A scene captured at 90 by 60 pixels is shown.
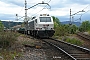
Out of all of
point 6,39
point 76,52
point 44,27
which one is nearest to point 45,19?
point 44,27

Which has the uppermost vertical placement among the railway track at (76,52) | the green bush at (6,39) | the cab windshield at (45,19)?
the cab windshield at (45,19)

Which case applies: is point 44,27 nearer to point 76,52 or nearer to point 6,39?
point 6,39

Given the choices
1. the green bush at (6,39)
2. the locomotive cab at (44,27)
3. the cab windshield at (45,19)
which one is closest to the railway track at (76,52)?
the green bush at (6,39)

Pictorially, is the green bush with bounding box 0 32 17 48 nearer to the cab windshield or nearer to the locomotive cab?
the locomotive cab

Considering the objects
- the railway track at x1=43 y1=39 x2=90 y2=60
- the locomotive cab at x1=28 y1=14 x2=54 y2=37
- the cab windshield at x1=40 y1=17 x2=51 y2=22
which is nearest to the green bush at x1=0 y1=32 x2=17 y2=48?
the railway track at x1=43 y1=39 x2=90 y2=60

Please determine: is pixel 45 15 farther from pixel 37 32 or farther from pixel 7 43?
pixel 7 43

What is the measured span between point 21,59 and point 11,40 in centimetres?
369

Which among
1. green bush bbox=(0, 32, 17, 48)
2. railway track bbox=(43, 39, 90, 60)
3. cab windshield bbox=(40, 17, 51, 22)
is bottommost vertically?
railway track bbox=(43, 39, 90, 60)

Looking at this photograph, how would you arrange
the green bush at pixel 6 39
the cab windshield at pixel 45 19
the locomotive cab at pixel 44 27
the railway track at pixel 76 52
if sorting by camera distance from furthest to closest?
the cab windshield at pixel 45 19 < the locomotive cab at pixel 44 27 < the green bush at pixel 6 39 < the railway track at pixel 76 52

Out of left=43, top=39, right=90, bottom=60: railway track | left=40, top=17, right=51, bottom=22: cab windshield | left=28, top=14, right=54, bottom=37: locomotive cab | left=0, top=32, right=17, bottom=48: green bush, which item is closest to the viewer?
left=43, top=39, right=90, bottom=60: railway track

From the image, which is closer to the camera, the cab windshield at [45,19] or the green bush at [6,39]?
the green bush at [6,39]

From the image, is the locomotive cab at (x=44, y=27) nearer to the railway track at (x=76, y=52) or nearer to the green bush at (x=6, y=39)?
the railway track at (x=76, y=52)

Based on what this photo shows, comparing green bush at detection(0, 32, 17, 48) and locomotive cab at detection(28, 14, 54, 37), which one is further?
locomotive cab at detection(28, 14, 54, 37)

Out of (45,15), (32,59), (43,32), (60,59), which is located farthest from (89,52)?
(45,15)
